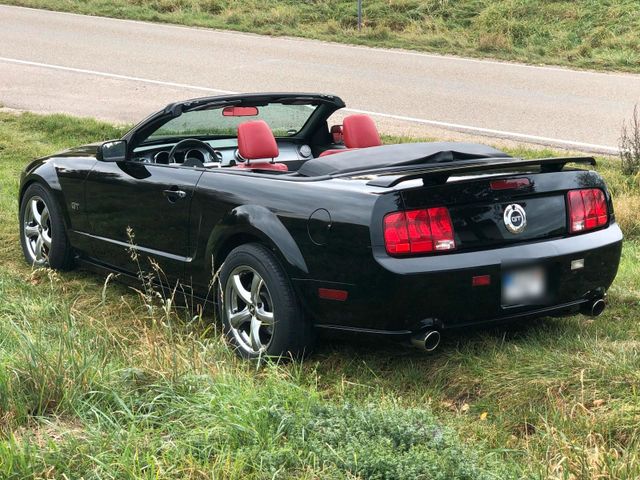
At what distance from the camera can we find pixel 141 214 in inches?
223

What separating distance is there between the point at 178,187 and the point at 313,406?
2.10 meters

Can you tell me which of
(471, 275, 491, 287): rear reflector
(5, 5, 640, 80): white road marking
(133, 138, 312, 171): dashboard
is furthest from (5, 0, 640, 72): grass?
(471, 275, 491, 287): rear reflector

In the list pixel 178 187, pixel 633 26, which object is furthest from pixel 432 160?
pixel 633 26

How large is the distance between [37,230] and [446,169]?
3477mm

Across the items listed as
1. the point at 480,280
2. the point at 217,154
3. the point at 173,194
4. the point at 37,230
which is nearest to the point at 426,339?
the point at 480,280

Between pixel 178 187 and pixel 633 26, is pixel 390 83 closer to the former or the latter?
pixel 633 26

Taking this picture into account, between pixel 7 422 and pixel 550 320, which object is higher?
pixel 7 422

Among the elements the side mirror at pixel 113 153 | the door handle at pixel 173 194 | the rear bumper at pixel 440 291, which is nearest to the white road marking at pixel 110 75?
the side mirror at pixel 113 153

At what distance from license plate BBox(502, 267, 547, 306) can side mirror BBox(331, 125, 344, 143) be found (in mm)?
2543

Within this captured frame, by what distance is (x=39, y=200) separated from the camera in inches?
265

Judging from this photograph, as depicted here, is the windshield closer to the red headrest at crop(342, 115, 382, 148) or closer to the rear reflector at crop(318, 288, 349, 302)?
the red headrest at crop(342, 115, 382, 148)

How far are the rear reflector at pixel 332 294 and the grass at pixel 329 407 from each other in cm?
38

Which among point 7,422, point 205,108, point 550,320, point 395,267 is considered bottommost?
point 550,320

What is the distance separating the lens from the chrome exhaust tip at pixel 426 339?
4.32 metres
